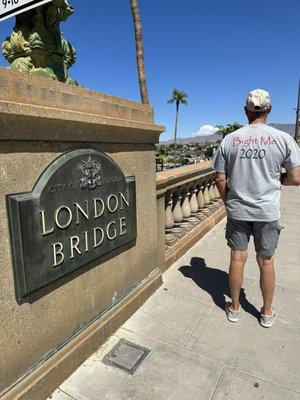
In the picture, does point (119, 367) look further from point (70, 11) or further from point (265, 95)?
point (70, 11)

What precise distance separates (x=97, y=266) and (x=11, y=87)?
1.41m

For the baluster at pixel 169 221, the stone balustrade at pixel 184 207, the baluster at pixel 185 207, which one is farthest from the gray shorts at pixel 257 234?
the baluster at pixel 185 207

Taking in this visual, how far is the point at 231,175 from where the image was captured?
267 centimetres

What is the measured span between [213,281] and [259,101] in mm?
2063

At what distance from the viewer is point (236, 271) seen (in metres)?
2.81

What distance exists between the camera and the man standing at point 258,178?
250cm

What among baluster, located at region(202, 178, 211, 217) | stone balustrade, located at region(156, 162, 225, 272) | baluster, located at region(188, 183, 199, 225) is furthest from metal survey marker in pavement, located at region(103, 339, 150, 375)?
baluster, located at region(202, 178, 211, 217)

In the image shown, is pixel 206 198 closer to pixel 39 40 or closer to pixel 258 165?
pixel 258 165

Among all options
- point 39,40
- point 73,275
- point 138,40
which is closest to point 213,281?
point 73,275

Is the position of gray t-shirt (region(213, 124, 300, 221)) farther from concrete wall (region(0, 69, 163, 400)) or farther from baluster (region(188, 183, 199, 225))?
baluster (region(188, 183, 199, 225))

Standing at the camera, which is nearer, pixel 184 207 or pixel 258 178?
pixel 258 178

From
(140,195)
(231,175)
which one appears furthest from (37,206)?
(231,175)

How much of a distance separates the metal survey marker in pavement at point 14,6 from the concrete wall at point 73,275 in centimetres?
47

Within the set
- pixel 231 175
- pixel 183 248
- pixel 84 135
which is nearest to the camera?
pixel 84 135
